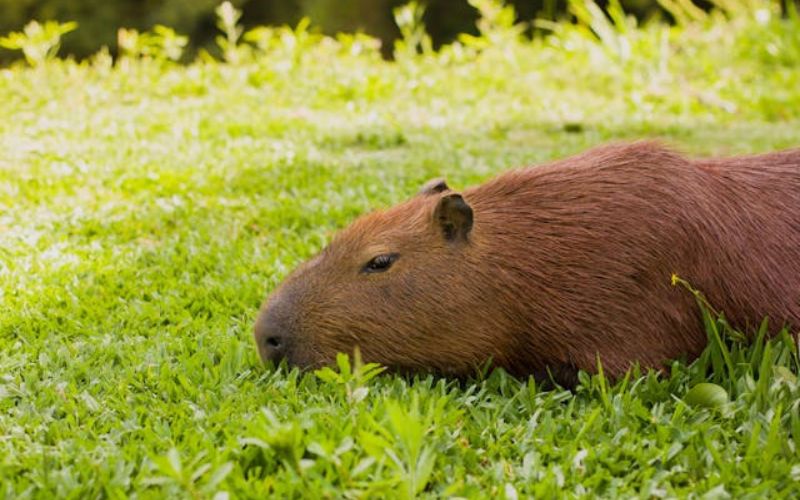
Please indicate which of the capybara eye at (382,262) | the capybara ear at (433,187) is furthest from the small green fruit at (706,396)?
the capybara ear at (433,187)

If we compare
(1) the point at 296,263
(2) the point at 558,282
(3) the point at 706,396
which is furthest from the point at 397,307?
(1) the point at 296,263

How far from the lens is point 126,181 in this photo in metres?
5.36

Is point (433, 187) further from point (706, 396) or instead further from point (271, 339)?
point (706, 396)

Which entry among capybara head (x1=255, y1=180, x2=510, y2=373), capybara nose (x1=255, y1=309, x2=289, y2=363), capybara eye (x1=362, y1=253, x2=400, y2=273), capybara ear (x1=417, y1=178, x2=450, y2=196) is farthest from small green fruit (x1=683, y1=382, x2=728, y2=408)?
capybara nose (x1=255, y1=309, x2=289, y2=363)

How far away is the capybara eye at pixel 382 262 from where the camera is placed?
3.02m

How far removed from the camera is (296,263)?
13.8ft

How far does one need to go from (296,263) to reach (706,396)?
1.95 m

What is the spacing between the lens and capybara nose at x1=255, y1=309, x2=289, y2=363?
298 cm

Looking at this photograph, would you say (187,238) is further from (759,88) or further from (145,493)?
(759,88)

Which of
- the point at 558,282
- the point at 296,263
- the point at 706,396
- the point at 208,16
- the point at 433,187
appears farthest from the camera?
the point at 208,16

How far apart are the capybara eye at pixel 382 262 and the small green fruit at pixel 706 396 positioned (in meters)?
0.92

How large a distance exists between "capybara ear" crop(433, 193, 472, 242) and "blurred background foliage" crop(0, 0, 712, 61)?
1241 centimetres

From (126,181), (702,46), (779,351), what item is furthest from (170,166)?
(702,46)

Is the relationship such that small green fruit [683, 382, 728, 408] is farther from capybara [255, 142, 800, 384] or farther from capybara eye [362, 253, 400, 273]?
capybara eye [362, 253, 400, 273]
